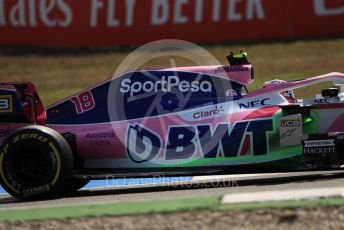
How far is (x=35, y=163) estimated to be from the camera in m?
8.16

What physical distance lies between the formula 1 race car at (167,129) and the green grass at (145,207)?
1.54 m

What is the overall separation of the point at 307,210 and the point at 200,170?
2454 mm

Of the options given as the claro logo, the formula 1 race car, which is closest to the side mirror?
the formula 1 race car

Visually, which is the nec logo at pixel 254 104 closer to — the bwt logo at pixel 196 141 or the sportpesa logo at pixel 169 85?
the bwt logo at pixel 196 141

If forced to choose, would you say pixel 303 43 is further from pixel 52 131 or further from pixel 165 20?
pixel 52 131

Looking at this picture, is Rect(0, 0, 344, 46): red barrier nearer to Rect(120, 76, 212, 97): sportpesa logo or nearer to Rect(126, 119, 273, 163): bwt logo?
Rect(120, 76, 212, 97): sportpesa logo

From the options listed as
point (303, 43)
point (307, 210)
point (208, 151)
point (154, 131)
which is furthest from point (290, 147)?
point (303, 43)

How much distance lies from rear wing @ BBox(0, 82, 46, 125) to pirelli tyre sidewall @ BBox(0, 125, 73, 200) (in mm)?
551

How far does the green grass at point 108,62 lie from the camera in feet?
59.1

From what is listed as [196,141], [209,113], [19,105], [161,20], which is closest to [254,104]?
[209,113]

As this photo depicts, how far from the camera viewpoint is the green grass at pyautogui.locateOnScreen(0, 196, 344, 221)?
5.75 m

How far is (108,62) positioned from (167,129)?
12407 millimetres

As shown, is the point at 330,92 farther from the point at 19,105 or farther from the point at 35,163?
the point at 19,105

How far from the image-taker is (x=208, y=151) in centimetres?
795
